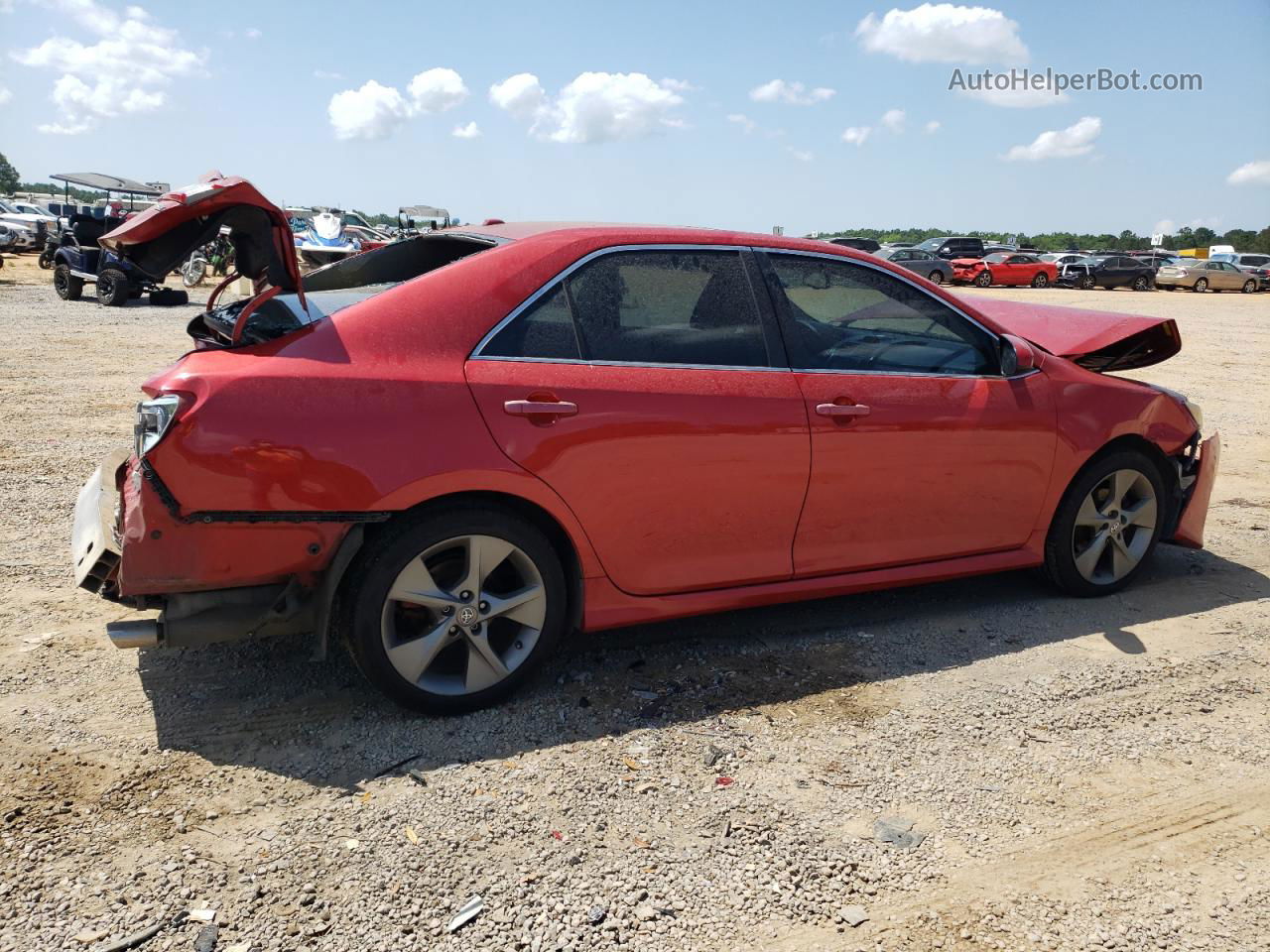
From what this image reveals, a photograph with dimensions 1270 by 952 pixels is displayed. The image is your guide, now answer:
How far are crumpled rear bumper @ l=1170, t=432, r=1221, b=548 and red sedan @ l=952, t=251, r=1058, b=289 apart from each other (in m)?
35.8

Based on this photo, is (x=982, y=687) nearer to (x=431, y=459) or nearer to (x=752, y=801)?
(x=752, y=801)

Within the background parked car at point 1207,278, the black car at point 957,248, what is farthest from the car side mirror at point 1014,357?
the background parked car at point 1207,278

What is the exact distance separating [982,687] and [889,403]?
3.85ft

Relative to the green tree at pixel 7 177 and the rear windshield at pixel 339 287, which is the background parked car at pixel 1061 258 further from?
the green tree at pixel 7 177

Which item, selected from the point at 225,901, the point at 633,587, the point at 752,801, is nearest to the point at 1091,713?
the point at 752,801

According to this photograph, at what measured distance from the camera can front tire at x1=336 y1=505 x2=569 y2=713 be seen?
135 inches

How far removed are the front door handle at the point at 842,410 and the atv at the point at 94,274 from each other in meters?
18.3

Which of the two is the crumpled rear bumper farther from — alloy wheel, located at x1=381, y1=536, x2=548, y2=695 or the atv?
the atv

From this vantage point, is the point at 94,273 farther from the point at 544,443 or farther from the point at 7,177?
the point at 7,177

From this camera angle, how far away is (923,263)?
37.2m

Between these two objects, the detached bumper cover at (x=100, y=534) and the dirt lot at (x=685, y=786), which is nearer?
the dirt lot at (x=685, y=786)

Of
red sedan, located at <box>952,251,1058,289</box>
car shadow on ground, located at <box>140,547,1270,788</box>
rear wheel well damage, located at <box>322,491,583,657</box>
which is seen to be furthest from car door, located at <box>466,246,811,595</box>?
red sedan, located at <box>952,251,1058,289</box>

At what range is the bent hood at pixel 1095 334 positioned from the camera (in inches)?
202

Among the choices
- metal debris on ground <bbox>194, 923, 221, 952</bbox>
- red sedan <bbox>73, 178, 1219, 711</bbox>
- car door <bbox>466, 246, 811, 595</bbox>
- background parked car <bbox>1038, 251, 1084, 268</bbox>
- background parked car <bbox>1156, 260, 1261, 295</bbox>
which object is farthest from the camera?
background parked car <bbox>1156, 260, 1261, 295</bbox>
